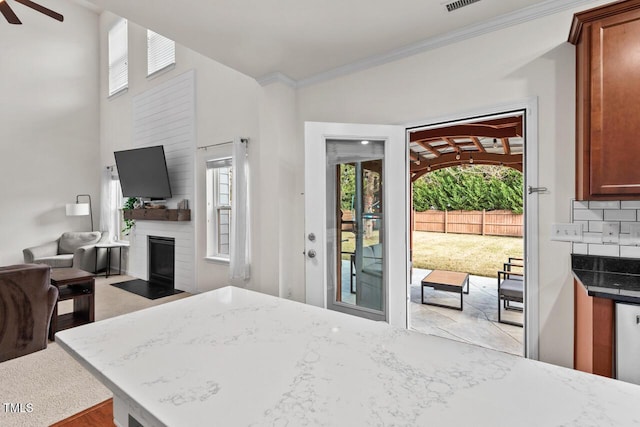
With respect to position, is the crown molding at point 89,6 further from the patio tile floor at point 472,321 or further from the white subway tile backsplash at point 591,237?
the white subway tile backsplash at point 591,237

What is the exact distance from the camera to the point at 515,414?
23.5 inches

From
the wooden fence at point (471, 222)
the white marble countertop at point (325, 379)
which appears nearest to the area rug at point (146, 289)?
the white marble countertop at point (325, 379)

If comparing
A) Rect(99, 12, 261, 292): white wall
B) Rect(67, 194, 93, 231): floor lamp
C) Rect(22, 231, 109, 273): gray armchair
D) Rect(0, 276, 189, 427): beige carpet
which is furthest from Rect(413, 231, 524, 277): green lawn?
Rect(67, 194, 93, 231): floor lamp

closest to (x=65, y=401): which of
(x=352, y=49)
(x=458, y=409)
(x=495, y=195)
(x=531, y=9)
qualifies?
(x=458, y=409)

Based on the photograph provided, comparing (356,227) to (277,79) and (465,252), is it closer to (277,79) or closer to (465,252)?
(277,79)

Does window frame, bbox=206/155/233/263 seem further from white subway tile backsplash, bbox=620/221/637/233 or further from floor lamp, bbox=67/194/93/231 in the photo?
white subway tile backsplash, bbox=620/221/637/233

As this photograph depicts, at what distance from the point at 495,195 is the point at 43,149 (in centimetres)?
1125

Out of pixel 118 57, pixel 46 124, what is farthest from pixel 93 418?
pixel 118 57

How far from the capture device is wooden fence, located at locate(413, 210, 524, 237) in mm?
9500

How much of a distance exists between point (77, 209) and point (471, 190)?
33.7 feet

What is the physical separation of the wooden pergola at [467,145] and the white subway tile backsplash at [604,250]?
1.69m

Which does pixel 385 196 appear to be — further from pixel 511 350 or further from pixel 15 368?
pixel 15 368

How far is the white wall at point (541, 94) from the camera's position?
205cm

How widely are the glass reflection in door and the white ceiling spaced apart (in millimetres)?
788
